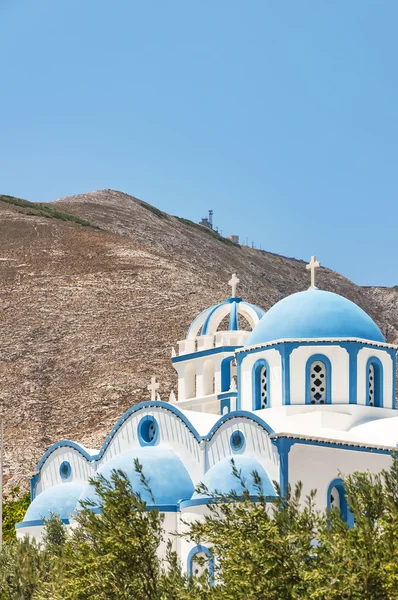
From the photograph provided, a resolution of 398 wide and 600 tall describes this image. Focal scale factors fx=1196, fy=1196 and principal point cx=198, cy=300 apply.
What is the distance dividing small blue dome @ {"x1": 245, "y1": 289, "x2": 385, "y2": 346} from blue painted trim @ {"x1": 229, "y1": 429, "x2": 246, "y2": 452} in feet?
13.1

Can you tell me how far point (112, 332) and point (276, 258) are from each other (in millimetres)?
51369

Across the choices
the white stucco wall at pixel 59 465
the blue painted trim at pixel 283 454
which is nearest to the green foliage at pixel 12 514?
the white stucco wall at pixel 59 465

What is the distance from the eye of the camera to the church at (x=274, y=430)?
91.5ft

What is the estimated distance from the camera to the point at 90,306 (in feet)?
266

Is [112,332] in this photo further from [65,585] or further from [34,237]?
[65,585]

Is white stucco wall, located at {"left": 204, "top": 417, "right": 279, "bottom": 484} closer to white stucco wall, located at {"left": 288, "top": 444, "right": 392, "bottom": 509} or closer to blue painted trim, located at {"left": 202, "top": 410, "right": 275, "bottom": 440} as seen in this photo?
blue painted trim, located at {"left": 202, "top": 410, "right": 275, "bottom": 440}

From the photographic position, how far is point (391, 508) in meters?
18.0

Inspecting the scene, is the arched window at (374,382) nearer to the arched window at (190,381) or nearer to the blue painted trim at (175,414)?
the blue painted trim at (175,414)

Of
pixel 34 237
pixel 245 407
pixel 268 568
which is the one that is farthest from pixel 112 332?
pixel 268 568

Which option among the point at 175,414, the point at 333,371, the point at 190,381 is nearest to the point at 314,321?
the point at 333,371

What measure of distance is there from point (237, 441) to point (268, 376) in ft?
11.7

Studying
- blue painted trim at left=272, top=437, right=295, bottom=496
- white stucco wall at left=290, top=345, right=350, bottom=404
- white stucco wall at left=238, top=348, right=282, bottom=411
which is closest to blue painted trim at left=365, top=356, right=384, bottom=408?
white stucco wall at left=290, top=345, right=350, bottom=404

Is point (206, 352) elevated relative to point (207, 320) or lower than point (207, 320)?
lower

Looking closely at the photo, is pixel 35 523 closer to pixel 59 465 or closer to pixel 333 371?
pixel 59 465
